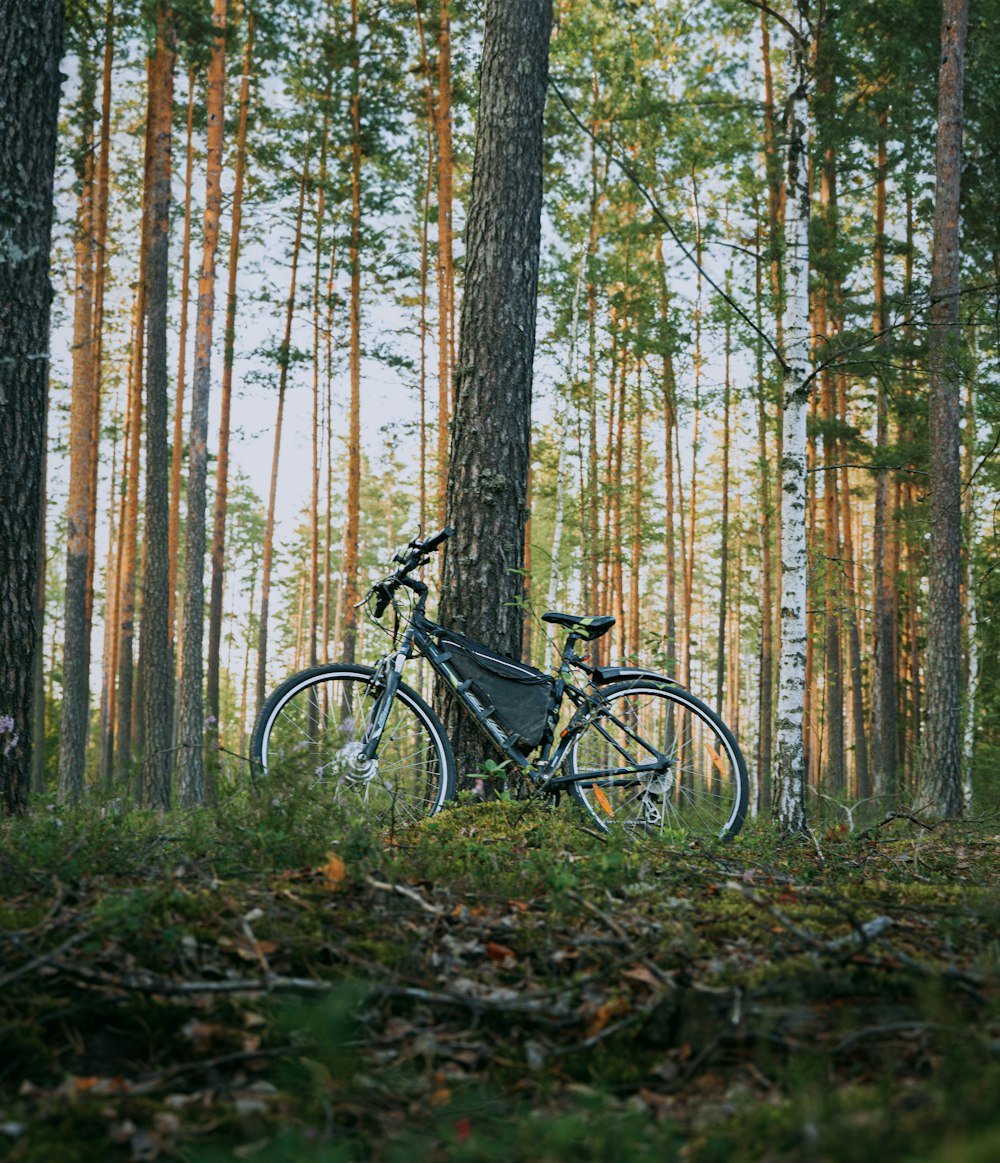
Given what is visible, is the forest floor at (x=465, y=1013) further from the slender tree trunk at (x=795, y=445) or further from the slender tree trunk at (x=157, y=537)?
the slender tree trunk at (x=157, y=537)

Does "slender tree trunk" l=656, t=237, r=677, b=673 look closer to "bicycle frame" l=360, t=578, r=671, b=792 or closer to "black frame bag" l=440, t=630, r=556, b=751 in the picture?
"bicycle frame" l=360, t=578, r=671, b=792

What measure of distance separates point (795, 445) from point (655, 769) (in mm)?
3076

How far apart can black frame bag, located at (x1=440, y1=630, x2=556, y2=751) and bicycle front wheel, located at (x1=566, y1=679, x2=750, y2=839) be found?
0.26 m

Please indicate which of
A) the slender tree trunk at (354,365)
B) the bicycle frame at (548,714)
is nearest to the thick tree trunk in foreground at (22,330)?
the bicycle frame at (548,714)

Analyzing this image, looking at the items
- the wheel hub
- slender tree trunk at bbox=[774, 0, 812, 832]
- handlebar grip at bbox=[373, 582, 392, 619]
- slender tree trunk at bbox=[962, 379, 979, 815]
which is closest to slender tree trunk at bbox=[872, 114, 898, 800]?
slender tree trunk at bbox=[962, 379, 979, 815]

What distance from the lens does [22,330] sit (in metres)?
4.74

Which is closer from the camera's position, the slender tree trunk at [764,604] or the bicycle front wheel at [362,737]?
the bicycle front wheel at [362,737]

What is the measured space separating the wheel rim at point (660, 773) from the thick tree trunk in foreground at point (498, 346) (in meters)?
0.71

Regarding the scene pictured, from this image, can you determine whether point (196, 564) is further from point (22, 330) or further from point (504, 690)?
point (504, 690)

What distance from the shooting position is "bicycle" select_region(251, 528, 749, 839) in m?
4.83

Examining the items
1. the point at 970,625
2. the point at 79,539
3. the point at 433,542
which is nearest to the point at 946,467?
the point at 433,542

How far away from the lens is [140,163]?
2097 centimetres

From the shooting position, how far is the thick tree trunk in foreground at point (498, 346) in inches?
221

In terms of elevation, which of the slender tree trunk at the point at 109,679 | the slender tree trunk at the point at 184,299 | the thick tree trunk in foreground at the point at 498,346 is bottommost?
the slender tree trunk at the point at 109,679
